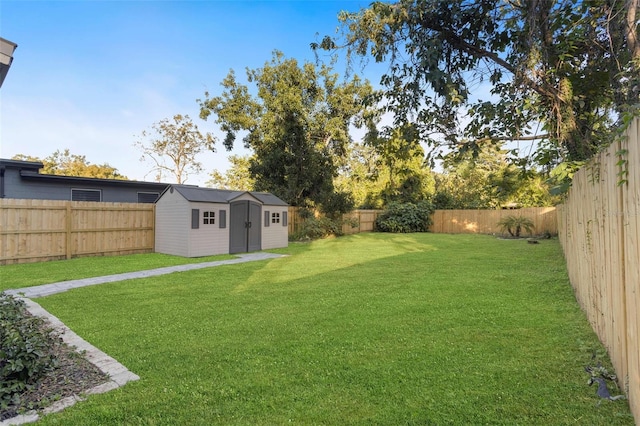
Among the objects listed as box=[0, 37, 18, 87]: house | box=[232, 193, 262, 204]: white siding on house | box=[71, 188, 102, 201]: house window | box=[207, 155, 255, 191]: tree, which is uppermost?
box=[207, 155, 255, 191]: tree

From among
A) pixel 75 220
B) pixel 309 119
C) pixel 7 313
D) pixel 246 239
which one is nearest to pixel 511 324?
pixel 7 313

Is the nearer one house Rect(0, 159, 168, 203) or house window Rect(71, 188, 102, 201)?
house Rect(0, 159, 168, 203)

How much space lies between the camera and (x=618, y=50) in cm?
427

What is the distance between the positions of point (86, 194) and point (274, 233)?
8.44 metres

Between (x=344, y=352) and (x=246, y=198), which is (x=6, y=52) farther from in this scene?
(x=246, y=198)

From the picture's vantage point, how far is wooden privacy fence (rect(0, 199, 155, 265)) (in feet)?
29.9

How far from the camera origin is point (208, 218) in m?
11.3

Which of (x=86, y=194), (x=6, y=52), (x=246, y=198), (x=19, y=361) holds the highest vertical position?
(x=6, y=52)

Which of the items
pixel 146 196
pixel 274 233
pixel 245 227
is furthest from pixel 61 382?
pixel 146 196

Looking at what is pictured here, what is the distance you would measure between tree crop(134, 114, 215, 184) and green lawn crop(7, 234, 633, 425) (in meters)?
24.0

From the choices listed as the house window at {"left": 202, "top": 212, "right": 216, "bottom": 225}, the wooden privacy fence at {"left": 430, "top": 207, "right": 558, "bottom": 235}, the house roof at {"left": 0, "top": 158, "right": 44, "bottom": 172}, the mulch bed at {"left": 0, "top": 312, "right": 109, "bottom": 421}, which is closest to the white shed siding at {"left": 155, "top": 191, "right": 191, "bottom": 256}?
the house window at {"left": 202, "top": 212, "right": 216, "bottom": 225}

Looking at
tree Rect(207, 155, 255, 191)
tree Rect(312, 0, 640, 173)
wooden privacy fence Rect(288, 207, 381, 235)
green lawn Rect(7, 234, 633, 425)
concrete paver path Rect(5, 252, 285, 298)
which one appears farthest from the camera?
tree Rect(207, 155, 255, 191)

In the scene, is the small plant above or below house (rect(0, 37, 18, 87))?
below

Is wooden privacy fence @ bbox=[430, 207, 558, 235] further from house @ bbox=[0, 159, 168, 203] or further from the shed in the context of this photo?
house @ bbox=[0, 159, 168, 203]
